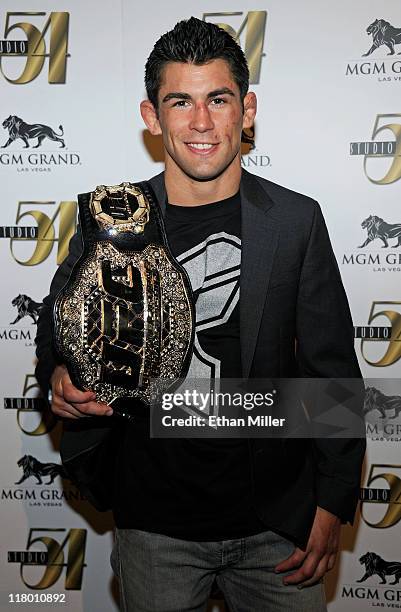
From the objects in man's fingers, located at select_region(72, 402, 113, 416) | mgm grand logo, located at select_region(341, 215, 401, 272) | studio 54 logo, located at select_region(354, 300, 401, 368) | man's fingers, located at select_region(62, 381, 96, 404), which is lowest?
man's fingers, located at select_region(72, 402, 113, 416)

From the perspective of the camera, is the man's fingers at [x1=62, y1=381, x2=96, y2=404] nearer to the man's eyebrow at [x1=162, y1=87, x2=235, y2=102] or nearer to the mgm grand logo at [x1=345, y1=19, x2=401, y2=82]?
the man's eyebrow at [x1=162, y1=87, x2=235, y2=102]

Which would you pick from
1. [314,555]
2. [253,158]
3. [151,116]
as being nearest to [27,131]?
[253,158]

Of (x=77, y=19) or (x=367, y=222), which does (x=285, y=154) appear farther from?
(x=77, y=19)

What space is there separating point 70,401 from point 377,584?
1.48 m

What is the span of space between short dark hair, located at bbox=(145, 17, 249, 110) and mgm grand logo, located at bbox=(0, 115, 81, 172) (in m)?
0.84

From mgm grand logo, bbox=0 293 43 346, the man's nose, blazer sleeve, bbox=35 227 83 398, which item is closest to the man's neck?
the man's nose

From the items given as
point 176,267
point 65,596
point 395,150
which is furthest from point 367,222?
point 65,596

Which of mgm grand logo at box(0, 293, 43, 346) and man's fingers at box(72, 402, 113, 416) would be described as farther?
mgm grand logo at box(0, 293, 43, 346)

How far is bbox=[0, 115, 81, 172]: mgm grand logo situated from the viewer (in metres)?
2.20

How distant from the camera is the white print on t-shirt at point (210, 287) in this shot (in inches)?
54.6

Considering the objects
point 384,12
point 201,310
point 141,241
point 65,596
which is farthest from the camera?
point 65,596

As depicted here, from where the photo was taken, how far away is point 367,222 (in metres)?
2.16

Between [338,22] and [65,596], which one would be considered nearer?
[338,22]

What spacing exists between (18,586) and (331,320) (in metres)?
1.62
